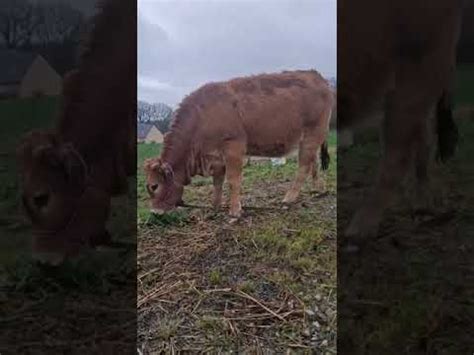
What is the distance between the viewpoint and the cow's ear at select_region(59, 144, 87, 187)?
3.79 meters

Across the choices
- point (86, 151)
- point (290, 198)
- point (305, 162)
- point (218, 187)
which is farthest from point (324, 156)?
point (86, 151)

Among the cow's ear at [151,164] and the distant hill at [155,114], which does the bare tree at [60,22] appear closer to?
the distant hill at [155,114]

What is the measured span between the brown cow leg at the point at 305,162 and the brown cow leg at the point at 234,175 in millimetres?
316

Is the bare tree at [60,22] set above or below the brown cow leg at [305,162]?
above

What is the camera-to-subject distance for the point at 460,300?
3684mm

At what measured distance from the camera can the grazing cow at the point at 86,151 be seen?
377 cm

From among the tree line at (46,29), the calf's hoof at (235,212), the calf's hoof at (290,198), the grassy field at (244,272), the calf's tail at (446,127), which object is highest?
the tree line at (46,29)

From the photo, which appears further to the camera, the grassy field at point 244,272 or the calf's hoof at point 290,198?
the calf's hoof at point 290,198

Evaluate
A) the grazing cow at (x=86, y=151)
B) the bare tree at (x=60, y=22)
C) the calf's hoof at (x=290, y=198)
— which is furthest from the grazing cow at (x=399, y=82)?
the bare tree at (x=60, y=22)

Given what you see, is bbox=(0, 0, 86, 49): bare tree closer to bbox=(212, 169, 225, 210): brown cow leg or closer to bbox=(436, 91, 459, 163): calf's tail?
bbox=(212, 169, 225, 210): brown cow leg

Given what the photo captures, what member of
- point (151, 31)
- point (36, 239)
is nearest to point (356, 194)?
point (151, 31)

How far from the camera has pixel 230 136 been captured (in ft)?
12.7

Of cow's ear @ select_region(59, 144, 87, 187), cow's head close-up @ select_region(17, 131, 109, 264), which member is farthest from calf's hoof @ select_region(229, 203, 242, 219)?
cow's ear @ select_region(59, 144, 87, 187)

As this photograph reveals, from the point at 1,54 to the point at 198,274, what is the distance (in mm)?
1918
